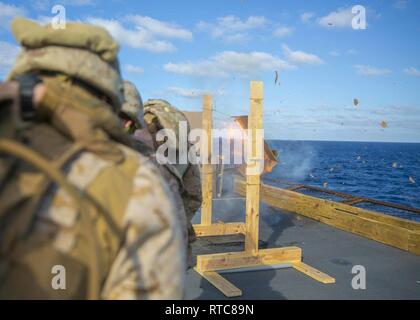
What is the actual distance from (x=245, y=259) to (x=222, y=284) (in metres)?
0.87

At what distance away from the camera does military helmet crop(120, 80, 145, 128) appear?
2.84 m

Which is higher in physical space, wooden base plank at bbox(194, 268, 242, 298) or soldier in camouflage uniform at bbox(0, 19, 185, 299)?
soldier in camouflage uniform at bbox(0, 19, 185, 299)

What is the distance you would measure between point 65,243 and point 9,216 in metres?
0.17

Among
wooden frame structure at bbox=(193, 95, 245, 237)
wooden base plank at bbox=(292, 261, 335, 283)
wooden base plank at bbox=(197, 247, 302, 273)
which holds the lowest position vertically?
wooden base plank at bbox=(292, 261, 335, 283)

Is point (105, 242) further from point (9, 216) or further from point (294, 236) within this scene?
point (294, 236)

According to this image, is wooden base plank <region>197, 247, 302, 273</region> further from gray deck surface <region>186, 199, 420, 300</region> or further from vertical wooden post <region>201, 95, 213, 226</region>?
vertical wooden post <region>201, 95, 213, 226</region>

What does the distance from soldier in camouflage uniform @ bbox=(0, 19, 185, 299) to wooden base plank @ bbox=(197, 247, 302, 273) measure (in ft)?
15.5

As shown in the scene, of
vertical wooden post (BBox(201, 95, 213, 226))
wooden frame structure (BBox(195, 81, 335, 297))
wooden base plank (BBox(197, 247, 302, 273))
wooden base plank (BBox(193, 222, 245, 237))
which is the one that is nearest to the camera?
wooden frame structure (BBox(195, 81, 335, 297))

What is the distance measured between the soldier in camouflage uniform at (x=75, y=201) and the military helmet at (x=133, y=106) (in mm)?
1417

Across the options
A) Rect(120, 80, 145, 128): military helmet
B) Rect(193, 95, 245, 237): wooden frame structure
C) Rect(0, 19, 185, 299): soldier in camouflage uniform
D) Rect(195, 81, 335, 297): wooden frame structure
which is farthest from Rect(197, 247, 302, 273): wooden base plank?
Rect(0, 19, 185, 299): soldier in camouflage uniform

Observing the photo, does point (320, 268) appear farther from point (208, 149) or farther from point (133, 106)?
point (133, 106)

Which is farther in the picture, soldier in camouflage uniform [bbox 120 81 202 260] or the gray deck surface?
the gray deck surface

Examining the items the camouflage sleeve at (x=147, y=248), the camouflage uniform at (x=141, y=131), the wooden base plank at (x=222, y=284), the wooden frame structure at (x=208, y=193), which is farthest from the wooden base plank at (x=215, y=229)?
the camouflage sleeve at (x=147, y=248)

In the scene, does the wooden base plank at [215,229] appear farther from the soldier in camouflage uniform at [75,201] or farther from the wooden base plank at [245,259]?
the soldier in camouflage uniform at [75,201]
